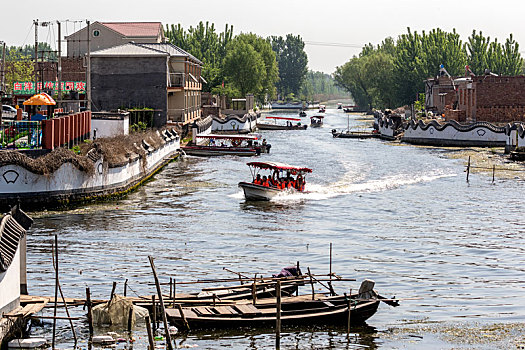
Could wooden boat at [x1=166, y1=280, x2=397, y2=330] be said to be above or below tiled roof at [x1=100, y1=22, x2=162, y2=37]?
below

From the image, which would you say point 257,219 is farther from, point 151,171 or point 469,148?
point 469,148

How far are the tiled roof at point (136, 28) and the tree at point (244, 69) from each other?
3675 cm

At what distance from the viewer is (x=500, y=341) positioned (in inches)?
878

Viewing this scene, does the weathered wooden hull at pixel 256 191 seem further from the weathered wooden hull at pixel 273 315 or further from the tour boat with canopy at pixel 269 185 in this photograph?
the weathered wooden hull at pixel 273 315

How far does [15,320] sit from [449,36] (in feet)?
498

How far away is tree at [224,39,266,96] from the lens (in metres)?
155

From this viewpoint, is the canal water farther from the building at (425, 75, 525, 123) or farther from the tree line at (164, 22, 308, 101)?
the tree line at (164, 22, 308, 101)

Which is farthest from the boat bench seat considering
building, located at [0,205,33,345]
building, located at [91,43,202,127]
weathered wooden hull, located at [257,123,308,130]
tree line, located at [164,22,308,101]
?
tree line, located at [164,22,308,101]

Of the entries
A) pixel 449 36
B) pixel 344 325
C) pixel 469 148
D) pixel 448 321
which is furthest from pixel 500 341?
pixel 449 36

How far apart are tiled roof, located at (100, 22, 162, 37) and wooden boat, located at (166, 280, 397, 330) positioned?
9264 centimetres

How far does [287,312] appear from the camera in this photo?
22812mm

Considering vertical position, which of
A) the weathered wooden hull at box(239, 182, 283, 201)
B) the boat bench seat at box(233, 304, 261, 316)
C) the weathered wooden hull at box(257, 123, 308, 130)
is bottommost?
the boat bench seat at box(233, 304, 261, 316)

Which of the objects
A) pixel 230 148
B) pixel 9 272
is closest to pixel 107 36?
pixel 230 148

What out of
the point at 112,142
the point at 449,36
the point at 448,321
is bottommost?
the point at 448,321
